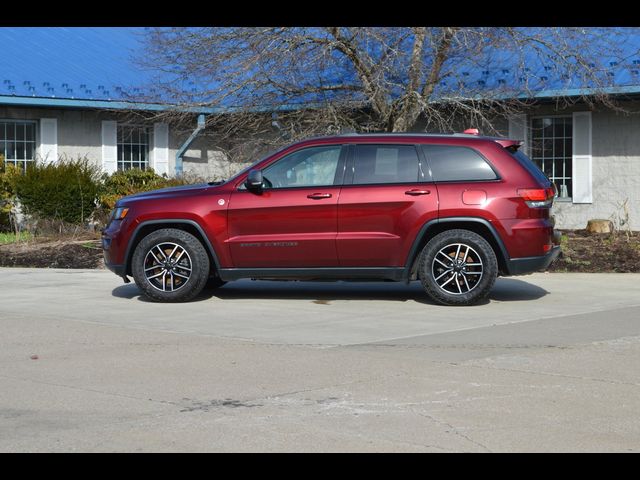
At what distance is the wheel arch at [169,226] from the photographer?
11883 millimetres

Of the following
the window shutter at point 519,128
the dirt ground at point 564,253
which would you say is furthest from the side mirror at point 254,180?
the window shutter at point 519,128

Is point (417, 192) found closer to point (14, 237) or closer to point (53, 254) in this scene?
point (53, 254)

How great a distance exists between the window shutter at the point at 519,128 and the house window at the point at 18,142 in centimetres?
1006

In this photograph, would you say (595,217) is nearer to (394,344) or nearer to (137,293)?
(137,293)

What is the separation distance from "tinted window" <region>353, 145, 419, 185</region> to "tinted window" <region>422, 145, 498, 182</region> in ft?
0.65

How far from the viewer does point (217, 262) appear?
11875 millimetres

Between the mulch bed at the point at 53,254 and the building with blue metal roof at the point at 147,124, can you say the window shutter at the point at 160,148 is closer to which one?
the building with blue metal roof at the point at 147,124

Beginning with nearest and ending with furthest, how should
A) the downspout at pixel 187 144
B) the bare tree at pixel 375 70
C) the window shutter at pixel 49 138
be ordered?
the bare tree at pixel 375 70 → the downspout at pixel 187 144 → the window shutter at pixel 49 138

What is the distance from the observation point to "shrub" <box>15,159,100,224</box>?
20.3 metres

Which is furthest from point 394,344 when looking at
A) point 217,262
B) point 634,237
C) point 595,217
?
point 595,217

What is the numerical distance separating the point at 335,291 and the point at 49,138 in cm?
1165

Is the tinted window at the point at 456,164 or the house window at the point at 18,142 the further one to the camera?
the house window at the point at 18,142
